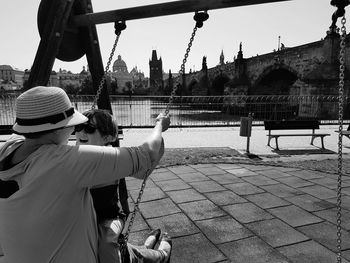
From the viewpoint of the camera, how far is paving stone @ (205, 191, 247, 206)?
14.6ft

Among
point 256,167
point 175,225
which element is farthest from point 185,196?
point 256,167

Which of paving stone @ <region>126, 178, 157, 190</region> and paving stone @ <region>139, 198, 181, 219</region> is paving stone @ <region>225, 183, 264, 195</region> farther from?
paving stone @ <region>126, 178, 157, 190</region>

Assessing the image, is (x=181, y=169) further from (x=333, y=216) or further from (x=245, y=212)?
(x=333, y=216)

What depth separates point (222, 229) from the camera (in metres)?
3.62

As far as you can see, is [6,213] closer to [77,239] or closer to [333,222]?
[77,239]

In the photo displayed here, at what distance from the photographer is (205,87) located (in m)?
43.3

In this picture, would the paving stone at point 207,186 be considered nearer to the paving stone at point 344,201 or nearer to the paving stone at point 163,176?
the paving stone at point 163,176

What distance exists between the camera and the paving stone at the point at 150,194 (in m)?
4.64

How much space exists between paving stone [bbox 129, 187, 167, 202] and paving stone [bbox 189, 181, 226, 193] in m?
0.63

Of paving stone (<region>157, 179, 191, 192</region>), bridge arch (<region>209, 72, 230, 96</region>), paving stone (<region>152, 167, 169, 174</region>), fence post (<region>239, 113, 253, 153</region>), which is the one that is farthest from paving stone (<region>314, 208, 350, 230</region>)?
bridge arch (<region>209, 72, 230, 96</region>)

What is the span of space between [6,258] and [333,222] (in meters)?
3.77

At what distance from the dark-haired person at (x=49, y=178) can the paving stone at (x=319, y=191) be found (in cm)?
425

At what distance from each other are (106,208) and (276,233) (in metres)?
2.32

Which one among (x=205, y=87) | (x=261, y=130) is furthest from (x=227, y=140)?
(x=205, y=87)
